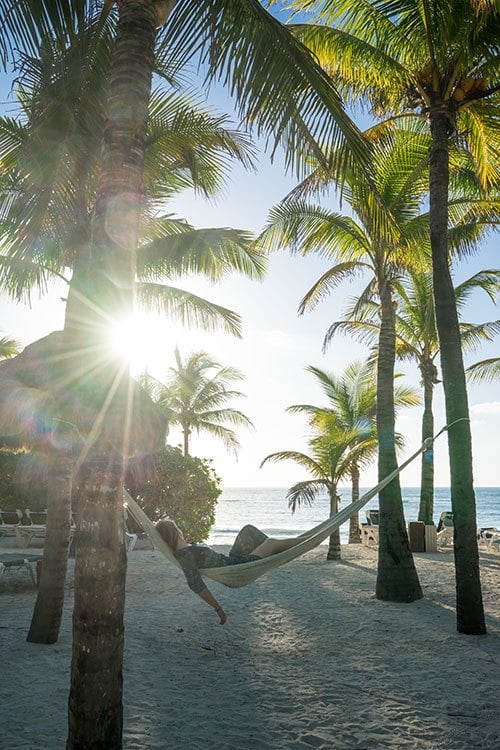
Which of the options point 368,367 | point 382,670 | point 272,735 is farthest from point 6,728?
point 368,367

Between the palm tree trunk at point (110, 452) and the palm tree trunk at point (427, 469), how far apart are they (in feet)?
43.9

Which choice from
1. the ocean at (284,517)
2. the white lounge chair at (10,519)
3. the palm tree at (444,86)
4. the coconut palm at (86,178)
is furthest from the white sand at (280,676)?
the ocean at (284,517)

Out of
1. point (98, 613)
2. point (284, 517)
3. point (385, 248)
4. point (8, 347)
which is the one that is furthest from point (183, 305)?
point (284, 517)

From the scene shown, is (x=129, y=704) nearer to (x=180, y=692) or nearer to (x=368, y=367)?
(x=180, y=692)

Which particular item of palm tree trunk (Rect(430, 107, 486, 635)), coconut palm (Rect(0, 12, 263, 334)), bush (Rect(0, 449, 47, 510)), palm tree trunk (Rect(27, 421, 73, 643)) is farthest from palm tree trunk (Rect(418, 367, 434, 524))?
palm tree trunk (Rect(27, 421, 73, 643))

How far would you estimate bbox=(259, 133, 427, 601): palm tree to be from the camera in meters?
7.97

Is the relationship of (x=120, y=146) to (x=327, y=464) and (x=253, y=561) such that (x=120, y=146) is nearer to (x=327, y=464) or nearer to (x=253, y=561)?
(x=253, y=561)

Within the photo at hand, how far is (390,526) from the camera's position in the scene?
26.5 feet

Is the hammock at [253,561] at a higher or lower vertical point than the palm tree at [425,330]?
lower

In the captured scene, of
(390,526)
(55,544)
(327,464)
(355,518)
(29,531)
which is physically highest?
(327,464)

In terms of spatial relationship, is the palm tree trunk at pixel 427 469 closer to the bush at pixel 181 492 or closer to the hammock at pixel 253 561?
the bush at pixel 181 492

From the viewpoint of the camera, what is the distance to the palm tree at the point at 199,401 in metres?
22.7

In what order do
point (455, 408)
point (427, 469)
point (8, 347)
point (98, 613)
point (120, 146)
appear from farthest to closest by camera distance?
point (8, 347)
point (427, 469)
point (455, 408)
point (120, 146)
point (98, 613)

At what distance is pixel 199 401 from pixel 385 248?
14967 mm
